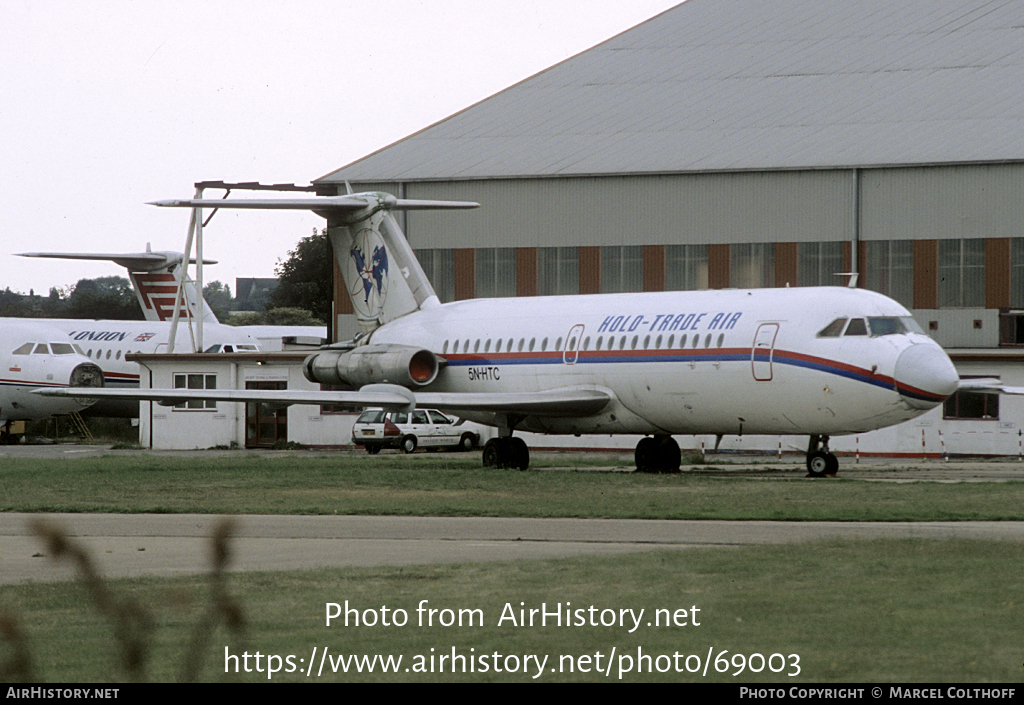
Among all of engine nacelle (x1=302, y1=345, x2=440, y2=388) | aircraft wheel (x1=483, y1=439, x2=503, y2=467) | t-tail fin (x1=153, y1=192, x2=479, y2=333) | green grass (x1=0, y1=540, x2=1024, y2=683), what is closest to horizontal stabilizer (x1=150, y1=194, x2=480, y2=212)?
t-tail fin (x1=153, y1=192, x2=479, y2=333)

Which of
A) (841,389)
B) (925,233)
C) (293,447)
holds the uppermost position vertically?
(925,233)

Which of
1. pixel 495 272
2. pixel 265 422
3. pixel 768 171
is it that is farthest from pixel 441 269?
pixel 768 171

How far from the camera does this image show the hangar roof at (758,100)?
4425 centimetres

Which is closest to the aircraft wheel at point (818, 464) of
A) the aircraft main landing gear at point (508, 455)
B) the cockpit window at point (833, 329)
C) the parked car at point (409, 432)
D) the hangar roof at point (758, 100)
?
the cockpit window at point (833, 329)

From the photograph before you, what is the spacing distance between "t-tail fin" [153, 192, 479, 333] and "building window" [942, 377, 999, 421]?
1383cm

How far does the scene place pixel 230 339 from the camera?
51906 millimetres

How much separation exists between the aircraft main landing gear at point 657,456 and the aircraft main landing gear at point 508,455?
243cm

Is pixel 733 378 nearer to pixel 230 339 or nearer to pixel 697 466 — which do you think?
pixel 697 466

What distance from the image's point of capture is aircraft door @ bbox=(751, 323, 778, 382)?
25.3 metres

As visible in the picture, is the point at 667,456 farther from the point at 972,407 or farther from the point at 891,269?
the point at 891,269

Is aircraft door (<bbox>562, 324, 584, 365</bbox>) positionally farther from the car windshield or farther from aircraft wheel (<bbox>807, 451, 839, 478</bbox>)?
the car windshield

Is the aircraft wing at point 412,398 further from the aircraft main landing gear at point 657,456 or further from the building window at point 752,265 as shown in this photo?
the building window at point 752,265

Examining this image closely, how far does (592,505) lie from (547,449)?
22.4 meters
